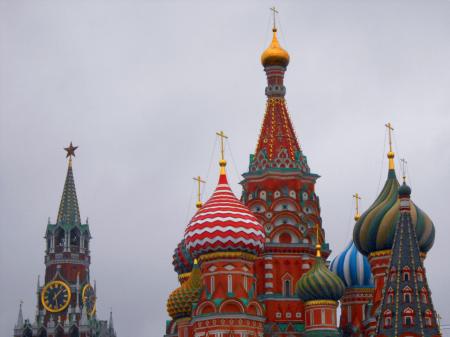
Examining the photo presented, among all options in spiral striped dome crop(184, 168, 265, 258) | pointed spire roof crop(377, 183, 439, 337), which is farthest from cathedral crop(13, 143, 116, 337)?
pointed spire roof crop(377, 183, 439, 337)

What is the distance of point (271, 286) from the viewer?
6097 cm

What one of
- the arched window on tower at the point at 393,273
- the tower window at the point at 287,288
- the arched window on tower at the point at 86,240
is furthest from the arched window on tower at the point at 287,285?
the arched window on tower at the point at 86,240

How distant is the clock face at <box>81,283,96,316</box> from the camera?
9281cm

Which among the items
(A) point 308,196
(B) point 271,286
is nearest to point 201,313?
(B) point 271,286

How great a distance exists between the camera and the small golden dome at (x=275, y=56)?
65.2 meters

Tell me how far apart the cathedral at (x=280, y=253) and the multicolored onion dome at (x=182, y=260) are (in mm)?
64

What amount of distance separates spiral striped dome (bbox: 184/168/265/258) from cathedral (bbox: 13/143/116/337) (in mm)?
33947

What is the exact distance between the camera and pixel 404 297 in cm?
5144

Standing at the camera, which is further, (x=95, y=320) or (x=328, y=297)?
(x=95, y=320)

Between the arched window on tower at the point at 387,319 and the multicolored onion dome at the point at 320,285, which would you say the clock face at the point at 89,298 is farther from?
the arched window on tower at the point at 387,319

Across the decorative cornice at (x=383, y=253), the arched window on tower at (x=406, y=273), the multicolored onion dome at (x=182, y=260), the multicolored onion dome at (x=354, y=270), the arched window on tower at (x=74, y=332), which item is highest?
the arched window on tower at (x=74, y=332)

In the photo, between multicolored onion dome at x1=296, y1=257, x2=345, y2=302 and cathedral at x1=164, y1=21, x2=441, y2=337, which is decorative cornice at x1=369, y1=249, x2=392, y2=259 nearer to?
cathedral at x1=164, y1=21, x2=441, y2=337

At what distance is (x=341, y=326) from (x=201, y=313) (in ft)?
26.0

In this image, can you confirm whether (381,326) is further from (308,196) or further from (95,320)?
(95,320)
